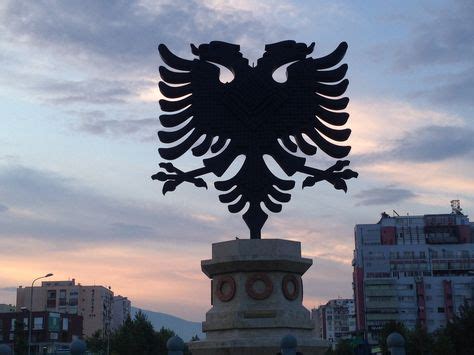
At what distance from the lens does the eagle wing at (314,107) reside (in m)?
23.7

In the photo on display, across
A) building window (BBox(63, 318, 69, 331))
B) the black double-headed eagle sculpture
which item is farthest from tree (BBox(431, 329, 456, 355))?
building window (BBox(63, 318, 69, 331))

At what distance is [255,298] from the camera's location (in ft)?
69.8

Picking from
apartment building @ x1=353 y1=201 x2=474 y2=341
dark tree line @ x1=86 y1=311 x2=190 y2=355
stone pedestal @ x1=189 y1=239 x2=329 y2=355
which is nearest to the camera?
stone pedestal @ x1=189 y1=239 x2=329 y2=355

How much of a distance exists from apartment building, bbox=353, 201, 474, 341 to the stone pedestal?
6650 cm

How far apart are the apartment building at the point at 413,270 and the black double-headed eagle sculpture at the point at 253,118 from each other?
6493cm

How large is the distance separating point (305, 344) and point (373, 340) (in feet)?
237

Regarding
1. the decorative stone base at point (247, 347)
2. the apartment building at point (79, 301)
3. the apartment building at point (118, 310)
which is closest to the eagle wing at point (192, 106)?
the decorative stone base at point (247, 347)

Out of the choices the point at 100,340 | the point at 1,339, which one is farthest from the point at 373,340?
the point at 1,339

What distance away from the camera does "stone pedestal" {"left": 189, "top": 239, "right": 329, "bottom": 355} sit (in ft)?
68.5

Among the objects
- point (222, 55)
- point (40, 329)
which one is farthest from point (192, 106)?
point (40, 329)

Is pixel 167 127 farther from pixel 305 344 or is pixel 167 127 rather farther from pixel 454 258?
pixel 454 258

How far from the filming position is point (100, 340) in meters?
78.5

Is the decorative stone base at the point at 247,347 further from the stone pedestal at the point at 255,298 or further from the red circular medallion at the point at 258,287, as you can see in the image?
the red circular medallion at the point at 258,287

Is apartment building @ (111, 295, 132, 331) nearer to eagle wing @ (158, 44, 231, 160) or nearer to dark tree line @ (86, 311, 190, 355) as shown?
dark tree line @ (86, 311, 190, 355)
